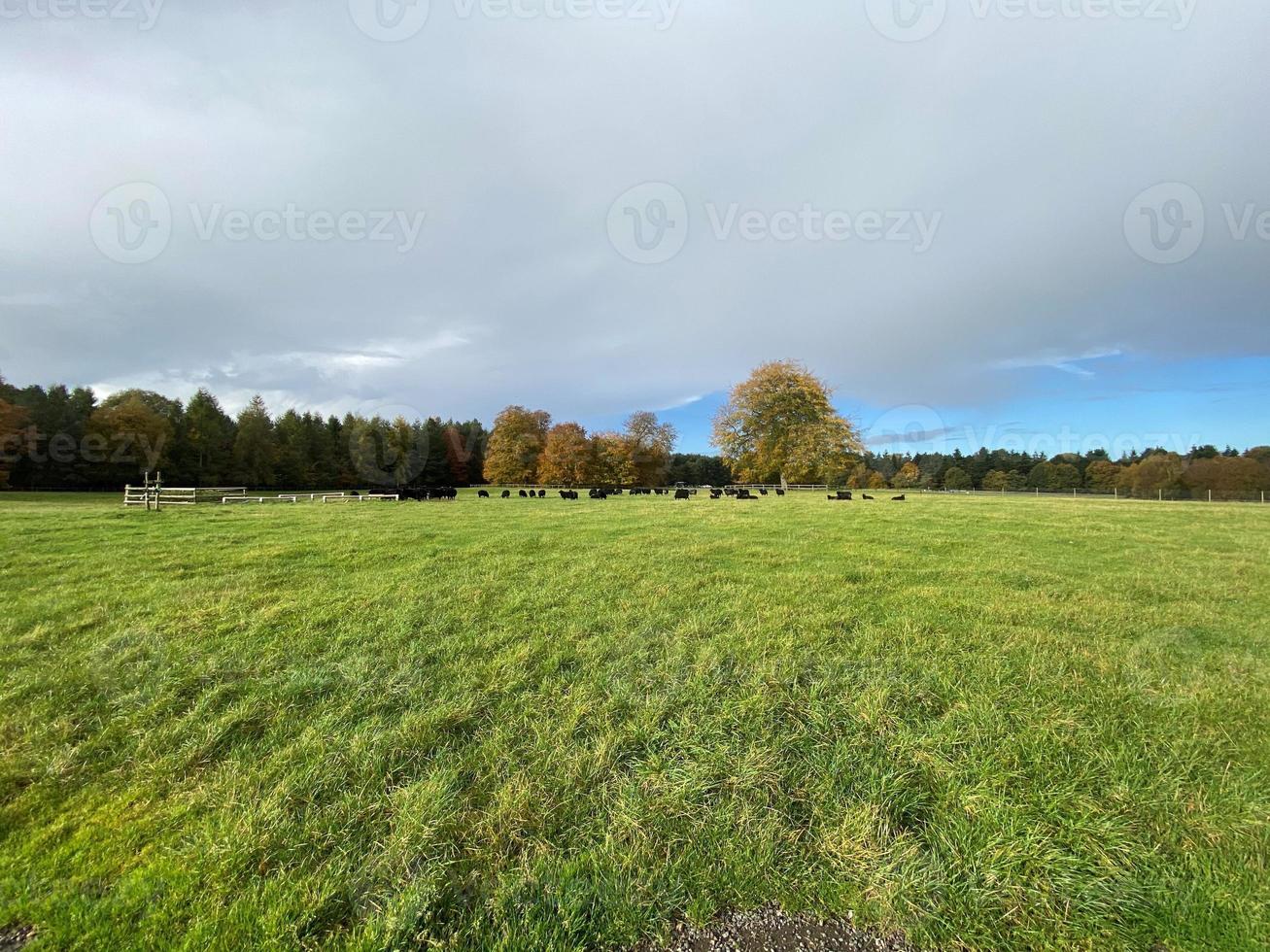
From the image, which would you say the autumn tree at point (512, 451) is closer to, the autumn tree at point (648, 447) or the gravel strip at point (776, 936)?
the autumn tree at point (648, 447)

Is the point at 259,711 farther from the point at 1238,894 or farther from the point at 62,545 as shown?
the point at 62,545

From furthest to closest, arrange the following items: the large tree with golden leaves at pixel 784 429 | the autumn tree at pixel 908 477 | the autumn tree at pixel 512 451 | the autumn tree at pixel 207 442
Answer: the autumn tree at pixel 908 477 → the autumn tree at pixel 512 451 → the autumn tree at pixel 207 442 → the large tree with golden leaves at pixel 784 429

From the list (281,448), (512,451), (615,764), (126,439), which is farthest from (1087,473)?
(126,439)

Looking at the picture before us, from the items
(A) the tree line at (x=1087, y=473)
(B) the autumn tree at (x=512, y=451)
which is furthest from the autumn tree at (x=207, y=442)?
(A) the tree line at (x=1087, y=473)

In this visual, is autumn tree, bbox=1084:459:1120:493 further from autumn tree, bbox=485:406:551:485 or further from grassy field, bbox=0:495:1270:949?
grassy field, bbox=0:495:1270:949

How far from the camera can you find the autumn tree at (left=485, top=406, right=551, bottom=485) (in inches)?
3263

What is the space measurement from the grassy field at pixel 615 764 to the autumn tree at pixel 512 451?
75.6 m

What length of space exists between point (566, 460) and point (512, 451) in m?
11.0

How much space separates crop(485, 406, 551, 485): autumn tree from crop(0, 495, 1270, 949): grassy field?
75.6 meters

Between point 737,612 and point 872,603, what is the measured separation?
6.98 feet

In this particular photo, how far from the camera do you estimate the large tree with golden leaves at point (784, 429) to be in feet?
158

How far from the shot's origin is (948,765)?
3785 millimetres

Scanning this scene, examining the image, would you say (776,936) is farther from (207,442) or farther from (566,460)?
(207,442)

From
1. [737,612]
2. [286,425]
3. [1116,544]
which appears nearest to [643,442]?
Result: [286,425]
